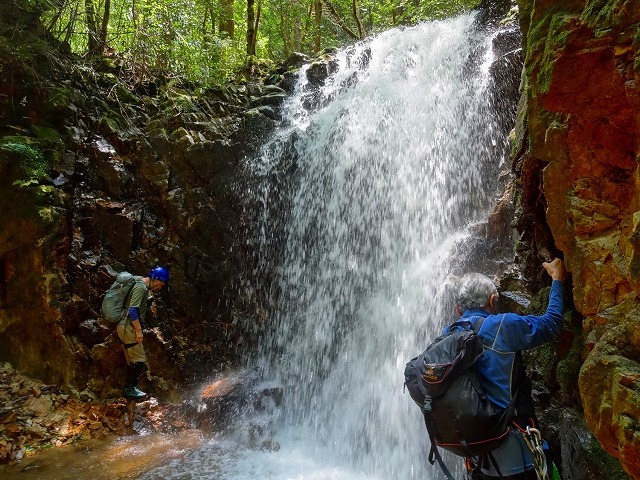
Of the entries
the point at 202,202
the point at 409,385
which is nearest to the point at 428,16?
the point at 202,202

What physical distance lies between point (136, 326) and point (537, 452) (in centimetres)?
552

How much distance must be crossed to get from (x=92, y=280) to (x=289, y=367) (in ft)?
11.7

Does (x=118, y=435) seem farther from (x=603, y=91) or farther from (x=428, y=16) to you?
(x=428, y=16)

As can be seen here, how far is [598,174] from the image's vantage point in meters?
2.97

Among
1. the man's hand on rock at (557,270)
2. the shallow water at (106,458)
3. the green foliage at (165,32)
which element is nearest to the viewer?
the man's hand on rock at (557,270)

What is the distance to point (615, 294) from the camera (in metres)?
2.80

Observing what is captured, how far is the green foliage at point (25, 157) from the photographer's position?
22.3 feet

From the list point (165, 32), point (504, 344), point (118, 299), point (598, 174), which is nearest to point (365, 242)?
point (118, 299)

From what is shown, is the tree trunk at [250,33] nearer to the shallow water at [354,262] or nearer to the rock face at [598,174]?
the shallow water at [354,262]

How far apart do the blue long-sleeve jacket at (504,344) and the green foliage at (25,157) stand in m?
7.02

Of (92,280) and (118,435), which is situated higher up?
(92,280)

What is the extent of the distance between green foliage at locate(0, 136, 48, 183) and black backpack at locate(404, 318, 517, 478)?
22.4 feet

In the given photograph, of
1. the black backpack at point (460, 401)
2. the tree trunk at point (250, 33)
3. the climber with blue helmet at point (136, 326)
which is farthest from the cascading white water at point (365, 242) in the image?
the tree trunk at point (250, 33)

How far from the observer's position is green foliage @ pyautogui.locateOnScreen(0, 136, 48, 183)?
680cm
